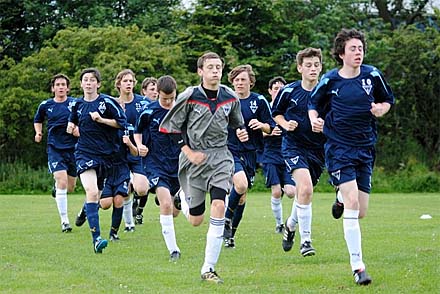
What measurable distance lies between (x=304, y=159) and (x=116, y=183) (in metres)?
3.24

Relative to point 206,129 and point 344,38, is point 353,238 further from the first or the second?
point 344,38

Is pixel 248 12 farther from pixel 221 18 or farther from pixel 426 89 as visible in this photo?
pixel 426 89

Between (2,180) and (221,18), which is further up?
(221,18)

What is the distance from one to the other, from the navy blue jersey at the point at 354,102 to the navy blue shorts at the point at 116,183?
15.6 ft

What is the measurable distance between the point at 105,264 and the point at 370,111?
3.72m

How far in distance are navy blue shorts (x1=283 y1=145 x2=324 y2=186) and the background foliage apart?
21430 mm

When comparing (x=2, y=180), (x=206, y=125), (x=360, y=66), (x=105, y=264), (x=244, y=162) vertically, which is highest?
(x=360, y=66)

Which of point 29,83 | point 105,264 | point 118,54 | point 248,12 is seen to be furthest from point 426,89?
point 105,264

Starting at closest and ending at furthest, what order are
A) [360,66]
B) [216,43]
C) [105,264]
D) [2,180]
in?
A: [360,66] < [105,264] < [2,180] < [216,43]

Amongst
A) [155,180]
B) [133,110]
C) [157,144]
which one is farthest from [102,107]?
[133,110]

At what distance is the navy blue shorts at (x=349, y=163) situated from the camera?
352 inches

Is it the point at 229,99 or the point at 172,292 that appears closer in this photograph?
the point at 172,292

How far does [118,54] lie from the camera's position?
33.1m

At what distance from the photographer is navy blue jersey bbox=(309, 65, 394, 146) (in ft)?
29.6
